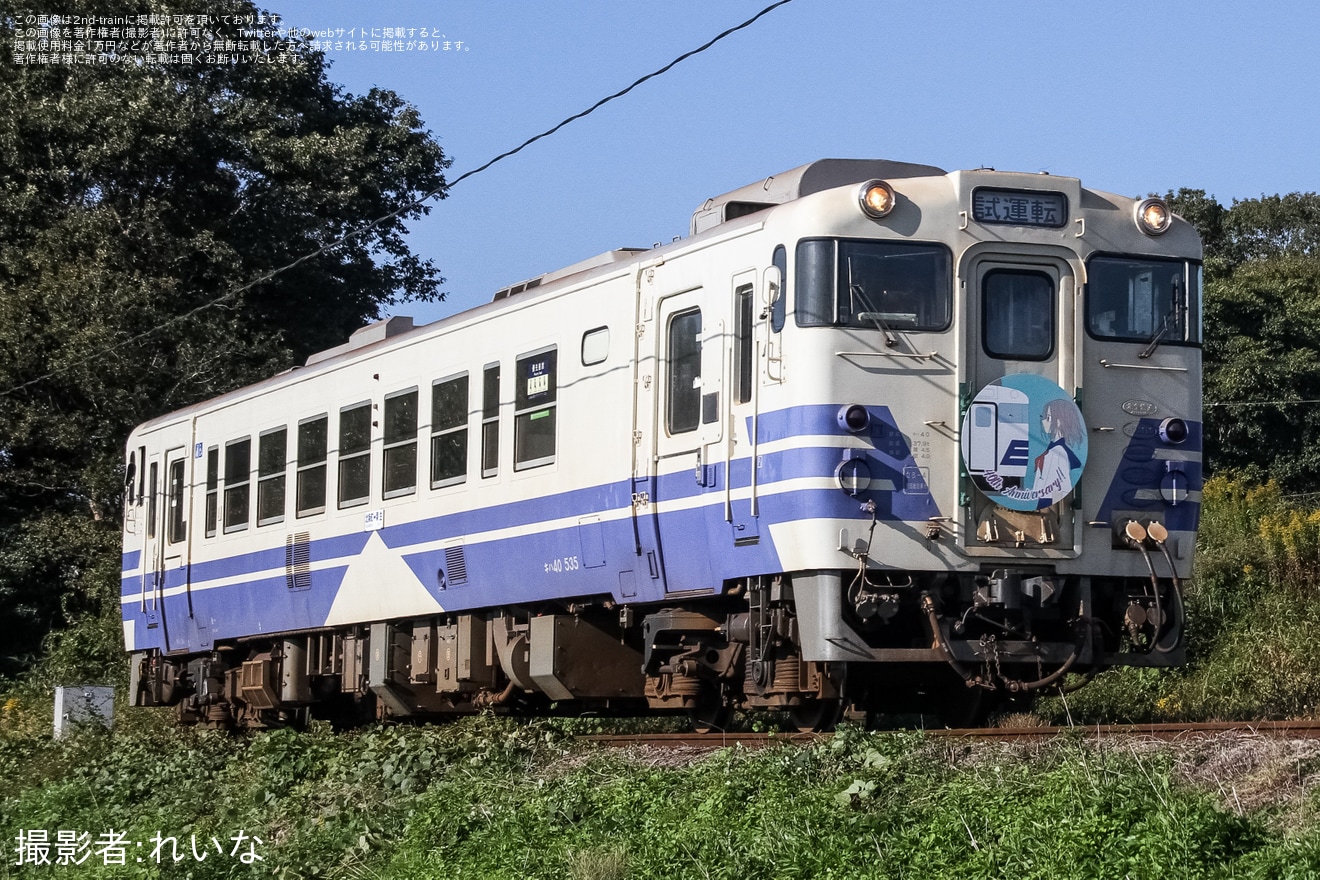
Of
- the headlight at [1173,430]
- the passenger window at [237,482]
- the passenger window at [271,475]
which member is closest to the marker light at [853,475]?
the headlight at [1173,430]

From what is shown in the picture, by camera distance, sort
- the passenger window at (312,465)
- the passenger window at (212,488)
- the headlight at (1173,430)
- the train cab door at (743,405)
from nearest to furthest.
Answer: the train cab door at (743,405)
the headlight at (1173,430)
the passenger window at (312,465)
the passenger window at (212,488)

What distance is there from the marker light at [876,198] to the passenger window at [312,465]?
6.96 meters

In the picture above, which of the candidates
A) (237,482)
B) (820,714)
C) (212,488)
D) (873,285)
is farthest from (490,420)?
(212,488)

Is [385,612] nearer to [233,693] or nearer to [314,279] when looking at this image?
[233,693]

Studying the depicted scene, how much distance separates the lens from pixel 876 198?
34.2ft

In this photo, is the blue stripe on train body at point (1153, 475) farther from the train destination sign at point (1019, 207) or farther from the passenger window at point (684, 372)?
the passenger window at point (684, 372)

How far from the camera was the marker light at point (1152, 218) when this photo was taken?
11.0m

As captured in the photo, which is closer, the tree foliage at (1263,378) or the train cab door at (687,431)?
the train cab door at (687,431)

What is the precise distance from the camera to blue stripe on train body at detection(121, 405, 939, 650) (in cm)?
1019

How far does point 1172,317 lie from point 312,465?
8221 mm

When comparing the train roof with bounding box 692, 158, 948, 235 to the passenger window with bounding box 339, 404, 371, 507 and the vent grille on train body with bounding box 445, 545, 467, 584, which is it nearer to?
the vent grille on train body with bounding box 445, 545, 467, 584

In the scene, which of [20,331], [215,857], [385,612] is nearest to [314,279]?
[20,331]

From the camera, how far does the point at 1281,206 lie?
4522 centimetres

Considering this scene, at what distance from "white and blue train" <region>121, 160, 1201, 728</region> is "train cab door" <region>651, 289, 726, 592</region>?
2 cm
